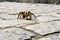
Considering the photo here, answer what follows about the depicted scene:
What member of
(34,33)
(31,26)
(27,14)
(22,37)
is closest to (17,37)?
(22,37)

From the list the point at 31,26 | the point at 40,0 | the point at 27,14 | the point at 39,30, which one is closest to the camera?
the point at 39,30

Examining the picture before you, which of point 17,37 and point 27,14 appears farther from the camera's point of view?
point 27,14

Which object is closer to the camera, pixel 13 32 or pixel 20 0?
pixel 13 32

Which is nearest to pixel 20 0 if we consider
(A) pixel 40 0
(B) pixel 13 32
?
(A) pixel 40 0

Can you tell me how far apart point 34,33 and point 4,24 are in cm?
47

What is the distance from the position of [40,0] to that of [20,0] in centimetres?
→ 48

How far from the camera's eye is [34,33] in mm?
2086

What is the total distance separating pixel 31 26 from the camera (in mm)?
2307

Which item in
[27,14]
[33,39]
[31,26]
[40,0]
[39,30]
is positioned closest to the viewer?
[33,39]

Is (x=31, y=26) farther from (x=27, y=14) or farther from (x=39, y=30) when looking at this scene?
(x=27, y=14)

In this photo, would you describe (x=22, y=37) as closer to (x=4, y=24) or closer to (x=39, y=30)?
(x=39, y=30)

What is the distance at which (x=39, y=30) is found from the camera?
2.14 meters

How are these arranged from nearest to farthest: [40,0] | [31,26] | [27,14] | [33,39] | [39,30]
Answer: [33,39] < [39,30] < [31,26] < [27,14] < [40,0]

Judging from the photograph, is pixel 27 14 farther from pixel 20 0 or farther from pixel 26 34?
pixel 20 0
